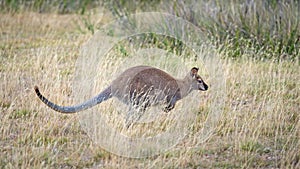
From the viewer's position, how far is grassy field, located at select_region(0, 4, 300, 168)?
15.8ft

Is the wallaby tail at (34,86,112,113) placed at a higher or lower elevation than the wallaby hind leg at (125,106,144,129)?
higher

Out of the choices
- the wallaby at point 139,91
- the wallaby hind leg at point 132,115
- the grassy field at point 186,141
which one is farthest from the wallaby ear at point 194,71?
the wallaby hind leg at point 132,115

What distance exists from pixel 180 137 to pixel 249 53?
130 inches

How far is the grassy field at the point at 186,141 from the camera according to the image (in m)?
4.82

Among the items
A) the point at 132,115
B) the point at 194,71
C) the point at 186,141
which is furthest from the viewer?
Result: the point at 194,71

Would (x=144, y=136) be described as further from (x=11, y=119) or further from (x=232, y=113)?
(x=11, y=119)

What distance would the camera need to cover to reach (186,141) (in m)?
5.34

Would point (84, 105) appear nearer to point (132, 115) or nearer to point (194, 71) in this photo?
point (132, 115)

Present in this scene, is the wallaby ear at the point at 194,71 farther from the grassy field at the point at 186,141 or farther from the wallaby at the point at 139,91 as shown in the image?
the grassy field at the point at 186,141

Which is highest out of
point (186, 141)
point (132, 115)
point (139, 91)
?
point (139, 91)

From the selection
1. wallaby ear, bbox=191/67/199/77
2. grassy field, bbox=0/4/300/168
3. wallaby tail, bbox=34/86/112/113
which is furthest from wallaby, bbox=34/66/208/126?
grassy field, bbox=0/4/300/168

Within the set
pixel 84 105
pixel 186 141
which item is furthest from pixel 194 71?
pixel 84 105

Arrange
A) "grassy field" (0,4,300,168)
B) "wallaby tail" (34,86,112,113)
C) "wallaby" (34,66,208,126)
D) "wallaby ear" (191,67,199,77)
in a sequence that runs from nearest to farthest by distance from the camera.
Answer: "grassy field" (0,4,300,168) < "wallaby tail" (34,86,112,113) < "wallaby" (34,66,208,126) < "wallaby ear" (191,67,199,77)

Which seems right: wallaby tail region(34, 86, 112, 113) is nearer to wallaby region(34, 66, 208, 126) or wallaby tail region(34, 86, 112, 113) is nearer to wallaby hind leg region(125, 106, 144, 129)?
wallaby region(34, 66, 208, 126)
